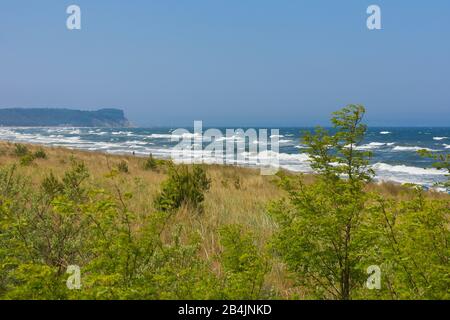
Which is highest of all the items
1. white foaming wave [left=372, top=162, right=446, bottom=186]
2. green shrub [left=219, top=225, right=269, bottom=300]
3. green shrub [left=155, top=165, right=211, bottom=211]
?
green shrub [left=219, top=225, right=269, bottom=300]

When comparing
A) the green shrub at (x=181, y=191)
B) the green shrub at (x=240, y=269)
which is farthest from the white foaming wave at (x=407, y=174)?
the green shrub at (x=240, y=269)

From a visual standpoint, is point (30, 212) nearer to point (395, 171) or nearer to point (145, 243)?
point (145, 243)

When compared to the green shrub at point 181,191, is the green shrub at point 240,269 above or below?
above

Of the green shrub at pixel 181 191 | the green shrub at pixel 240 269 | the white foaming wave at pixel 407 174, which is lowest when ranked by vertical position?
the white foaming wave at pixel 407 174

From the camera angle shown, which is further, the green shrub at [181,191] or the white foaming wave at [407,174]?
the white foaming wave at [407,174]

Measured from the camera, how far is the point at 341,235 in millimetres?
3648

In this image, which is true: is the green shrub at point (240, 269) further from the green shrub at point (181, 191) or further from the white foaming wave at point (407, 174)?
the white foaming wave at point (407, 174)

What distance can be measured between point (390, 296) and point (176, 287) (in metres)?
1.49

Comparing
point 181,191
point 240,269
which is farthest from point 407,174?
point 240,269

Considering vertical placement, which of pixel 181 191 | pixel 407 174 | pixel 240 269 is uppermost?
pixel 240 269

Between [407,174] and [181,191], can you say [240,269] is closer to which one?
[181,191]

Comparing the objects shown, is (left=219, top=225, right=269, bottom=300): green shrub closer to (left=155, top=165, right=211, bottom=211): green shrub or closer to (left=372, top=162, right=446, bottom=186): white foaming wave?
(left=155, top=165, right=211, bottom=211): green shrub

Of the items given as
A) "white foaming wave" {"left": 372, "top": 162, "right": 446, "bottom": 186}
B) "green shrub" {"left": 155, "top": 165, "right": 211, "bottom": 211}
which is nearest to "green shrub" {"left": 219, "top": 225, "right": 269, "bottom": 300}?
"green shrub" {"left": 155, "top": 165, "right": 211, "bottom": 211}
